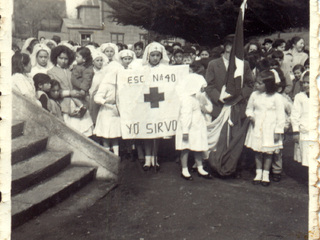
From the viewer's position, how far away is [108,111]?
589 centimetres

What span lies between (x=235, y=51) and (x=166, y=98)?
1.04 meters

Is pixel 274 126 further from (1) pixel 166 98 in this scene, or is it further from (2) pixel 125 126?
(2) pixel 125 126

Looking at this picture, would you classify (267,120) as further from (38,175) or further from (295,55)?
(295,55)

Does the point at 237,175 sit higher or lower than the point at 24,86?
lower

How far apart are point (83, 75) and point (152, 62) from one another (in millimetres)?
1230

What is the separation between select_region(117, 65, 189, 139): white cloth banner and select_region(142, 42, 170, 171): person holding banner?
12cm

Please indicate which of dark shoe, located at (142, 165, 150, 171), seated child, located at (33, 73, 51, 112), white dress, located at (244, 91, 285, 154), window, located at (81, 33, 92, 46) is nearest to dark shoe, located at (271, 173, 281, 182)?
white dress, located at (244, 91, 285, 154)

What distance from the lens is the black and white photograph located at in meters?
4.06

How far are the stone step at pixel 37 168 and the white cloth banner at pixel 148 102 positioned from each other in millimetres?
890

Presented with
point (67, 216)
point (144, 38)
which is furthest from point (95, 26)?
point (67, 216)

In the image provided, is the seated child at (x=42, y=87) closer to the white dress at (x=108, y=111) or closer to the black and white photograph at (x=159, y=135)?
the black and white photograph at (x=159, y=135)

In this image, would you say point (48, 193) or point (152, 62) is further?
point (152, 62)

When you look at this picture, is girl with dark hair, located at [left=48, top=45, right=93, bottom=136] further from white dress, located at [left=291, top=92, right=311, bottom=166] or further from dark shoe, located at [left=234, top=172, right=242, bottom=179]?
white dress, located at [left=291, top=92, right=311, bottom=166]

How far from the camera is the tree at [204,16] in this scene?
5.27 m
